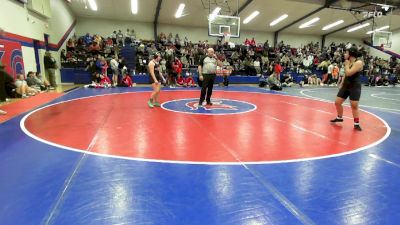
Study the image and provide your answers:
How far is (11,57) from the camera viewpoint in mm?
10758

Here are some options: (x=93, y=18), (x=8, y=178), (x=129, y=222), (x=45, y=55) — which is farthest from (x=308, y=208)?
(x=93, y=18)

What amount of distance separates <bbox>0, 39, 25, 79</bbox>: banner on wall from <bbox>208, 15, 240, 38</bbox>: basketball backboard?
9481 mm

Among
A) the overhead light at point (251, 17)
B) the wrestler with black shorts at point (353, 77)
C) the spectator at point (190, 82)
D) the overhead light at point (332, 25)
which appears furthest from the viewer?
the overhead light at point (332, 25)

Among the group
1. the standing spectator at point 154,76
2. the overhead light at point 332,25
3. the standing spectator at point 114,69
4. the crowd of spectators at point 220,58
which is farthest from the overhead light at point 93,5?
the overhead light at point 332,25

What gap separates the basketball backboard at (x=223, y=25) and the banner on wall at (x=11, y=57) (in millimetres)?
9481

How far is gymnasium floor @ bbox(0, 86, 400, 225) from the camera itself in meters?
2.46

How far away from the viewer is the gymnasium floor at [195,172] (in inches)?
96.9

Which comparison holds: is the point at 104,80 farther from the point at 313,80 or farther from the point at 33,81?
the point at 313,80

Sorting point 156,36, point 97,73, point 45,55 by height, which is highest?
point 156,36

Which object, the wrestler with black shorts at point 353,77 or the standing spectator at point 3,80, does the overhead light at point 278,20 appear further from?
the standing spectator at point 3,80

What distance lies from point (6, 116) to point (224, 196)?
20.6 ft

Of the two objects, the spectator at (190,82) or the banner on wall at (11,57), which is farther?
the spectator at (190,82)

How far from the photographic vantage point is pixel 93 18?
23203 millimetres

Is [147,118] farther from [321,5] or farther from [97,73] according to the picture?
[321,5]
